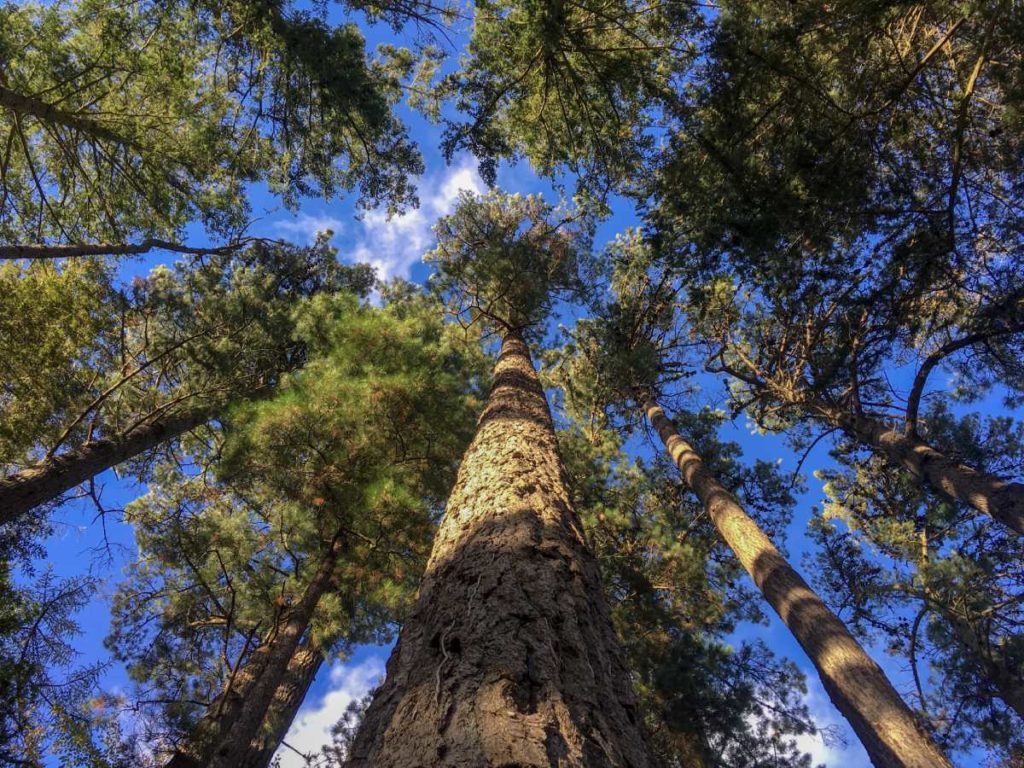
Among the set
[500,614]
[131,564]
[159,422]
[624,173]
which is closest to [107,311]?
[159,422]

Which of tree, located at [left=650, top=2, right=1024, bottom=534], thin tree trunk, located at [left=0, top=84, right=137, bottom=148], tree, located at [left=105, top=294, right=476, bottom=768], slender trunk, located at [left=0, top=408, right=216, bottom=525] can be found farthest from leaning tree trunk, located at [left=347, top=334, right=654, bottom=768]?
thin tree trunk, located at [left=0, top=84, right=137, bottom=148]

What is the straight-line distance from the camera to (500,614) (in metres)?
2.20

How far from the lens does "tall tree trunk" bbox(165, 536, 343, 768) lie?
17.6 feet

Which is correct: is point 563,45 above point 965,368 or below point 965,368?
below

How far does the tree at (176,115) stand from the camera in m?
6.56

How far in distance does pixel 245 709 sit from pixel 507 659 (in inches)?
202

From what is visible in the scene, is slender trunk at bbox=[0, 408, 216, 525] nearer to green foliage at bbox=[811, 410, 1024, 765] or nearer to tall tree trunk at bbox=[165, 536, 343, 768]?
tall tree trunk at bbox=[165, 536, 343, 768]

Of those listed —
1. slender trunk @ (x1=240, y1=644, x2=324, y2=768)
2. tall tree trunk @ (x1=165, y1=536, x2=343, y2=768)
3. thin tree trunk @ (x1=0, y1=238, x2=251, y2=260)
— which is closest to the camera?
tall tree trunk @ (x1=165, y1=536, x2=343, y2=768)

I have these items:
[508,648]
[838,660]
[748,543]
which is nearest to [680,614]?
[748,543]

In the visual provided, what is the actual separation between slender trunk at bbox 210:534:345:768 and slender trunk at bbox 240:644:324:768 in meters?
0.07

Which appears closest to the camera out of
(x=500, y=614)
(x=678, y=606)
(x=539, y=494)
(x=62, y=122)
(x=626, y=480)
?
(x=500, y=614)

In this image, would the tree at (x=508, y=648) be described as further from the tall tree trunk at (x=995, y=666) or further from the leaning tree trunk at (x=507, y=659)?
the tall tree trunk at (x=995, y=666)

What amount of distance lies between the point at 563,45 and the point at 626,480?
7379 millimetres

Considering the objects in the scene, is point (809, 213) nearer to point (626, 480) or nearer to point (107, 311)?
point (626, 480)
